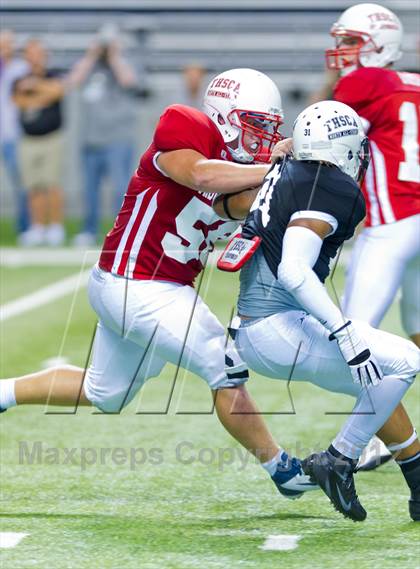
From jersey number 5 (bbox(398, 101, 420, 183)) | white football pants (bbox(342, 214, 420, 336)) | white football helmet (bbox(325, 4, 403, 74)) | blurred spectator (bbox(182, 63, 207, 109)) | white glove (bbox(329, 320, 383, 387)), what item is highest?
white football helmet (bbox(325, 4, 403, 74))

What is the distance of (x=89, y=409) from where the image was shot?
20.2 feet

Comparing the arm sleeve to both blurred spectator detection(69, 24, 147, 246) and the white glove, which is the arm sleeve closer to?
the white glove

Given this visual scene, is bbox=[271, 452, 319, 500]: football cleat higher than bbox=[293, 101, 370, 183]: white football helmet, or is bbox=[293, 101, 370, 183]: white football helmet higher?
bbox=[293, 101, 370, 183]: white football helmet

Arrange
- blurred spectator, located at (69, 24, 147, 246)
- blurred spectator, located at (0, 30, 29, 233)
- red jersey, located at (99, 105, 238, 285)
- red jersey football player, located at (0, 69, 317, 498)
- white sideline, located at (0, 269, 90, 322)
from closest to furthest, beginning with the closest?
red jersey football player, located at (0, 69, 317, 498) < red jersey, located at (99, 105, 238, 285) < white sideline, located at (0, 269, 90, 322) < blurred spectator, located at (69, 24, 147, 246) < blurred spectator, located at (0, 30, 29, 233)

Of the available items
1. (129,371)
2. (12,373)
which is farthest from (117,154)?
(129,371)

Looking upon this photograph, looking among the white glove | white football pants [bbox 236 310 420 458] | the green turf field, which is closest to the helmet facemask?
white football pants [bbox 236 310 420 458]

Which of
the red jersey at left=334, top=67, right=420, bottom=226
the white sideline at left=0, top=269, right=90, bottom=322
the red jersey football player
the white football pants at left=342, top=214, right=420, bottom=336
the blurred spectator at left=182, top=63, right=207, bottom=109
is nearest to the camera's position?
the red jersey football player

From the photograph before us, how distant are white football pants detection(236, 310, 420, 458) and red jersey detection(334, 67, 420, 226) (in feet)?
4.25

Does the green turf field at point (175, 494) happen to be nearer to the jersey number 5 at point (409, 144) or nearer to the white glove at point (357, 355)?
the white glove at point (357, 355)

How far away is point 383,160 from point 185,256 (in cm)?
132

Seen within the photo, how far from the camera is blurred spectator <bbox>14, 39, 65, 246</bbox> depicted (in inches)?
476

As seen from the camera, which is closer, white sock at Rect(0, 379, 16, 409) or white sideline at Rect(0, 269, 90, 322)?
white sock at Rect(0, 379, 16, 409)

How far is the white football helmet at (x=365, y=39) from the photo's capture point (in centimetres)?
549

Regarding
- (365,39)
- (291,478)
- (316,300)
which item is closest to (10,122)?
(365,39)
